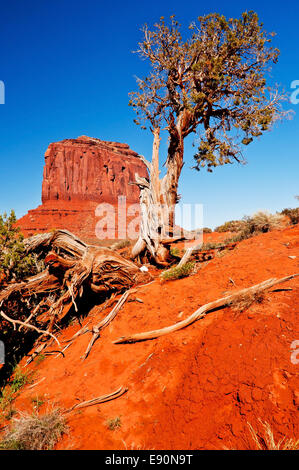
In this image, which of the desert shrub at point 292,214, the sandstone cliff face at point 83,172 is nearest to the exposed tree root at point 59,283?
the desert shrub at point 292,214

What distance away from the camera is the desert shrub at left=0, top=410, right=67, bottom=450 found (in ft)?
8.88

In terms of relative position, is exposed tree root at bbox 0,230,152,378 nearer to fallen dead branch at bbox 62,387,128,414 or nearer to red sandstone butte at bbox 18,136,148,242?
fallen dead branch at bbox 62,387,128,414

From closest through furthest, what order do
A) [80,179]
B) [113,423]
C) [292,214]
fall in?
[113,423], [292,214], [80,179]

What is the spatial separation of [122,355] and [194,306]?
167 cm

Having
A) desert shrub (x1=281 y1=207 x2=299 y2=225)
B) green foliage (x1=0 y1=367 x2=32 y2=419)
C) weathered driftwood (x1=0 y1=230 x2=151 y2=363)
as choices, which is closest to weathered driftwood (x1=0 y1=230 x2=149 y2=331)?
weathered driftwood (x1=0 y1=230 x2=151 y2=363)

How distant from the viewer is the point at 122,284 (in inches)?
266

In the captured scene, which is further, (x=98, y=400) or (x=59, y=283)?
(x=59, y=283)

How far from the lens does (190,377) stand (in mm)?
3305

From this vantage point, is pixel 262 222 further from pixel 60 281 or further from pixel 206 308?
pixel 60 281

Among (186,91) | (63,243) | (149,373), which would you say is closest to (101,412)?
(149,373)

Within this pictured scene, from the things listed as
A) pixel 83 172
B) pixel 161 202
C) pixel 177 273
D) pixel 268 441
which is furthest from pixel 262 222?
pixel 83 172

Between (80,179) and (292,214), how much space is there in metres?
78.0

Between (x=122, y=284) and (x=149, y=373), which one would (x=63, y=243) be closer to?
(x=122, y=284)

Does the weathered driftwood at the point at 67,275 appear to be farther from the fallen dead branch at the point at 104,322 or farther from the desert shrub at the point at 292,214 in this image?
the desert shrub at the point at 292,214
